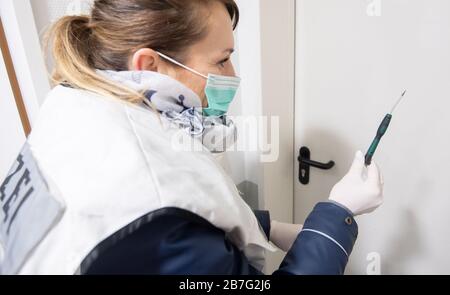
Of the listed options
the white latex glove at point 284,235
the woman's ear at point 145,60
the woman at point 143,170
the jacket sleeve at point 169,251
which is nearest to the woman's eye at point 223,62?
the woman at point 143,170

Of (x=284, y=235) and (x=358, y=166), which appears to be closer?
(x=358, y=166)

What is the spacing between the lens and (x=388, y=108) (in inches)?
31.9

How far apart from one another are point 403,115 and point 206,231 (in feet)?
2.04

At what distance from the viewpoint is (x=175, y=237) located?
42 cm

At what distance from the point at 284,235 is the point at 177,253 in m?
0.47

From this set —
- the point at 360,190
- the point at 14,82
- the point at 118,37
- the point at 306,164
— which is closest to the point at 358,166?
the point at 360,190

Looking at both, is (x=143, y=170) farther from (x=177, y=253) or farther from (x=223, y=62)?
(x=223, y=62)

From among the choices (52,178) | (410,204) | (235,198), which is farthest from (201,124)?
(410,204)

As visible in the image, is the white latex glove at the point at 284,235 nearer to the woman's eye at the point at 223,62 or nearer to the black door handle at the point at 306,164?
the black door handle at the point at 306,164

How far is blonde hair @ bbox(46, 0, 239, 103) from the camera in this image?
0.56m

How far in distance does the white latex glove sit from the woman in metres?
0.21

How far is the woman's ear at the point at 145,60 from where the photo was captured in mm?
566

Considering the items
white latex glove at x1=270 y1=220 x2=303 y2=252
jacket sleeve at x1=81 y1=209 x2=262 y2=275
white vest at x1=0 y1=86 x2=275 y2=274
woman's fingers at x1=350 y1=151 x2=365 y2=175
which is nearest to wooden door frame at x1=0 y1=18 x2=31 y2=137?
white vest at x1=0 y1=86 x2=275 y2=274
